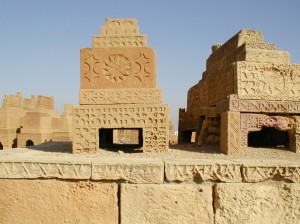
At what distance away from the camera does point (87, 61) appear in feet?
16.6

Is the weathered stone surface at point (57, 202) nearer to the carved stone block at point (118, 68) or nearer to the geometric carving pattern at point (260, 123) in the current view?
the carved stone block at point (118, 68)

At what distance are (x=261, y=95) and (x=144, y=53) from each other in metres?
2.30

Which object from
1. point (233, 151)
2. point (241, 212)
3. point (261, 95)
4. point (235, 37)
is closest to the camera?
point (241, 212)

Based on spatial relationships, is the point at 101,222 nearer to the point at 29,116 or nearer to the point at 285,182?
the point at 285,182

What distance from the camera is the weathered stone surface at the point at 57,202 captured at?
3.11 metres

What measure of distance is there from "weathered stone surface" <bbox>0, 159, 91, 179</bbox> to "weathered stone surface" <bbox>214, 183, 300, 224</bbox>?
1.46 meters

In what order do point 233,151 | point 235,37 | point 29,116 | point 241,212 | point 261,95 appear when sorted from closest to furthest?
point 241,212
point 233,151
point 261,95
point 235,37
point 29,116

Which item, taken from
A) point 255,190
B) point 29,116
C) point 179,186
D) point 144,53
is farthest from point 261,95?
point 29,116

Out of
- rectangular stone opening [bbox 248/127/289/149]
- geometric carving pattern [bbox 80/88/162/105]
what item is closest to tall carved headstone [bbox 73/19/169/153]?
geometric carving pattern [bbox 80/88/162/105]

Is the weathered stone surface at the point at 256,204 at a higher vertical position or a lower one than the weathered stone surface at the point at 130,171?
lower

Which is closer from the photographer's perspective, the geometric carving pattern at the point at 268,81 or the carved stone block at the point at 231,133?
the carved stone block at the point at 231,133

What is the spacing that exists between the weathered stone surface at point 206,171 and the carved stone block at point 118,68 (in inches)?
86.3

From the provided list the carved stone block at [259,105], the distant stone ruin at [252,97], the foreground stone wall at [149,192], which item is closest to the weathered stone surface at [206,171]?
the foreground stone wall at [149,192]

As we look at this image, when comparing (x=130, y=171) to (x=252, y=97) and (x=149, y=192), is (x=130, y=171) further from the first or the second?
(x=252, y=97)
